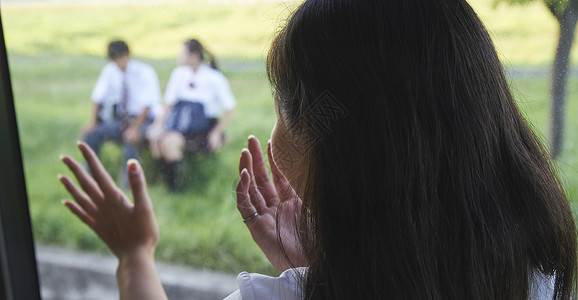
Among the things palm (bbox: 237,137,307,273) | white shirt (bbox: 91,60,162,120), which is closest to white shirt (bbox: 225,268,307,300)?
palm (bbox: 237,137,307,273)

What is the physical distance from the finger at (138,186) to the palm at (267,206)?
255 millimetres

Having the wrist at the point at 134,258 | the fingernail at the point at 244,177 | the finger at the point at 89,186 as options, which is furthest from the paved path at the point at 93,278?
the fingernail at the point at 244,177

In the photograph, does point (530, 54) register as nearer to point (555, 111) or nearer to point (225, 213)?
point (555, 111)

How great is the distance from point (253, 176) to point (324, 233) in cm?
26

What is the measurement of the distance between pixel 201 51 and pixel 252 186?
1.25ft

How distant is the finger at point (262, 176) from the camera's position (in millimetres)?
952

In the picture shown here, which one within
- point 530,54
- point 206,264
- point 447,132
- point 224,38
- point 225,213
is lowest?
point 206,264

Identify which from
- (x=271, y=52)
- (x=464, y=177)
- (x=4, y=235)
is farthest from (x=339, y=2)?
(x=4, y=235)

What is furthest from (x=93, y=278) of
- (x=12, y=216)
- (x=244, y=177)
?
(x=244, y=177)

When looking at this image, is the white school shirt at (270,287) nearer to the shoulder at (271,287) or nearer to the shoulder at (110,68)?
the shoulder at (271,287)

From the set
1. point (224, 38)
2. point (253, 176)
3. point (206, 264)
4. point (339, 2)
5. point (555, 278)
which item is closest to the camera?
point (339, 2)

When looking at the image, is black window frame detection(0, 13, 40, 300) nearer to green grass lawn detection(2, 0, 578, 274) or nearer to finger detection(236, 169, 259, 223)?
green grass lawn detection(2, 0, 578, 274)

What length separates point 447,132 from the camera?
0.68m

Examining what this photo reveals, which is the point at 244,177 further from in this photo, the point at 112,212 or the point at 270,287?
the point at 112,212
